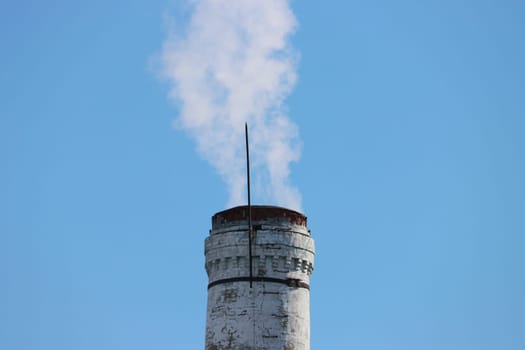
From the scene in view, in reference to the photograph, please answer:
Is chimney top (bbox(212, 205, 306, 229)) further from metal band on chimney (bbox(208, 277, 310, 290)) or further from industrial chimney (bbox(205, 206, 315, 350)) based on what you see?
metal band on chimney (bbox(208, 277, 310, 290))

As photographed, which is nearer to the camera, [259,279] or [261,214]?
[259,279]

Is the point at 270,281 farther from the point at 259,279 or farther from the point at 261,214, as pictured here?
the point at 261,214

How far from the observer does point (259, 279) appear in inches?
1702

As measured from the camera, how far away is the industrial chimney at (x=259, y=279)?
140 feet

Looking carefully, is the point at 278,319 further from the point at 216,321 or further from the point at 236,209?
the point at 236,209

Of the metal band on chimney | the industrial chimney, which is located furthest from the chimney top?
the metal band on chimney

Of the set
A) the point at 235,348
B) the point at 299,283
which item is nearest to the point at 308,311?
the point at 299,283

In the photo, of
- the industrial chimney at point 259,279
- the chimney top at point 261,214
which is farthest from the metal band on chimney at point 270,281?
the chimney top at point 261,214

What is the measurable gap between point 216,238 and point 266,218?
272 centimetres

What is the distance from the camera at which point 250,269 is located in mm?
43281

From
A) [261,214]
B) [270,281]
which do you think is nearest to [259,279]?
[270,281]

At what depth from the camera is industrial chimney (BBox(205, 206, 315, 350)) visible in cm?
4253

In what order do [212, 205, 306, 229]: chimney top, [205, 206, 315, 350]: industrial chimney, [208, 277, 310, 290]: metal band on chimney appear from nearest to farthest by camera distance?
[205, 206, 315, 350]: industrial chimney → [208, 277, 310, 290]: metal band on chimney → [212, 205, 306, 229]: chimney top

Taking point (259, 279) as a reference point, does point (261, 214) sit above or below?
above
